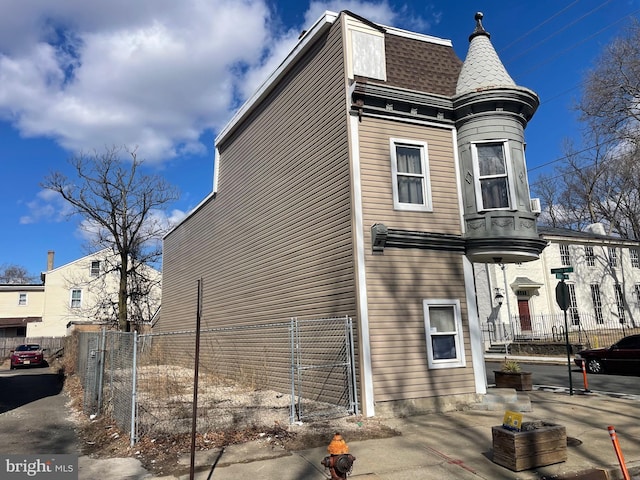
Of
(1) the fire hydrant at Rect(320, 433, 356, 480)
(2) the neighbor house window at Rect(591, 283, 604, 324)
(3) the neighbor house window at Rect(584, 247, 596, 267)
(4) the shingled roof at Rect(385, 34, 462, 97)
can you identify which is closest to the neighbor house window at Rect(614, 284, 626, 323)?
(2) the neighbor house window at Rect(591, 283, 604, 324)

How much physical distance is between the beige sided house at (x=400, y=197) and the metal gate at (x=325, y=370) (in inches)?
15.4

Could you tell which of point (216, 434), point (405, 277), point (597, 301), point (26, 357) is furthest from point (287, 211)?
point (597, 301)

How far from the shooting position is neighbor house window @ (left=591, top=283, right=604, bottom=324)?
34.1m

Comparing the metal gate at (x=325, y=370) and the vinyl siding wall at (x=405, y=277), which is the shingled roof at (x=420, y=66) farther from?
the metal gate at (x=325, y=370)

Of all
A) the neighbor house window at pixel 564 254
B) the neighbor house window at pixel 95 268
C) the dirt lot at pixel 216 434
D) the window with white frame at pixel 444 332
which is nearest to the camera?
the dirt lot at pixel 216 434

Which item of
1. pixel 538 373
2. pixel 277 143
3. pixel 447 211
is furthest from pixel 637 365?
pixel 277 143

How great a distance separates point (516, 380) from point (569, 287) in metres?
23.2

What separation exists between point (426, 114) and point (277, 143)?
15.6 ft

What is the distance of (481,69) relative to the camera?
1211cm

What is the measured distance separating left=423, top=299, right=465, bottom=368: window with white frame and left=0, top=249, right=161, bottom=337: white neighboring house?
3412cm

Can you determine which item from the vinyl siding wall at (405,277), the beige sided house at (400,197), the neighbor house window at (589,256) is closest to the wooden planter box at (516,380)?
the beige sided house at (400,197)

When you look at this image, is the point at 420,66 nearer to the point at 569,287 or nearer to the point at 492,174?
the point at 492,174

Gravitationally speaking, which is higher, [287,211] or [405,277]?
[287,211]

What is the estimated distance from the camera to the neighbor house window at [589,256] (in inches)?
1366
